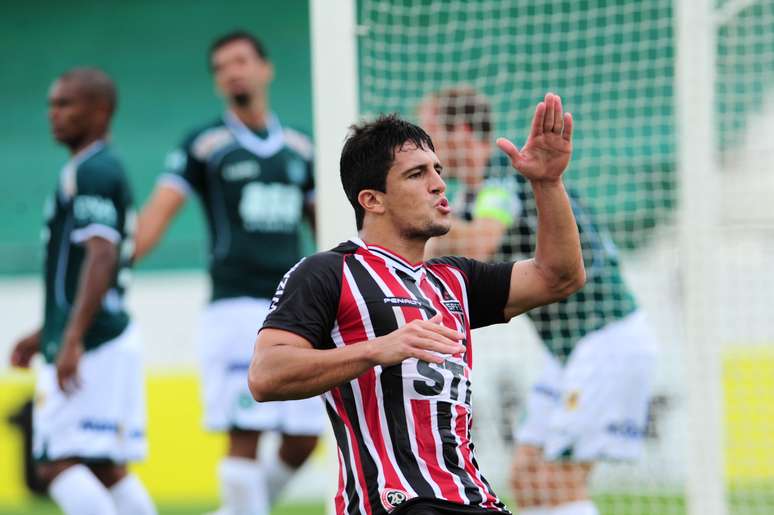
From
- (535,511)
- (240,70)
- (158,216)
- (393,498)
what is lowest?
(535,511)

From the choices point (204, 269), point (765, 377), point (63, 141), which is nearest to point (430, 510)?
point (63, 141)

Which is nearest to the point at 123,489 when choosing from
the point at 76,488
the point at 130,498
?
the point at 130,498

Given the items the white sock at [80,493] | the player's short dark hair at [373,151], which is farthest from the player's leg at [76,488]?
the player's short dark hair at [373,151]

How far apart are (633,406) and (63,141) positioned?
10.4 feet

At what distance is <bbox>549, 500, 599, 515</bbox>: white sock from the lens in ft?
19.8

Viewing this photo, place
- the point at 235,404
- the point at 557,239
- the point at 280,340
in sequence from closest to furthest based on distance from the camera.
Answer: the point at 280,340
the point at 557,239
the point at 235,404

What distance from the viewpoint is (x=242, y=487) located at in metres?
7.05

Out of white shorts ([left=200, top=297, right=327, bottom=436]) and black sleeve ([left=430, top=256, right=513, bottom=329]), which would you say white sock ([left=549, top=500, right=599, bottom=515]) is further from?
black sleeve ([left=430, top=256, right=513, bottom=329])

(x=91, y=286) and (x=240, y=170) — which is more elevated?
(x=240, y=170)

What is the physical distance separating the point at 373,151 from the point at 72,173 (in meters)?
3.32

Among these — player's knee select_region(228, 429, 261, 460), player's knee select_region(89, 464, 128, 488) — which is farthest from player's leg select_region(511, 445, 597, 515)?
player's knee select_region(89, 464, 128, 488)

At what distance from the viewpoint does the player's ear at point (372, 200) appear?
3.44 meters

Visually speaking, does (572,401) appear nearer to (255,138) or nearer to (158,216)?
(255,138)

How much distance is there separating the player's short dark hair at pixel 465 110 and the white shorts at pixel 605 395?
1137 millimetres
